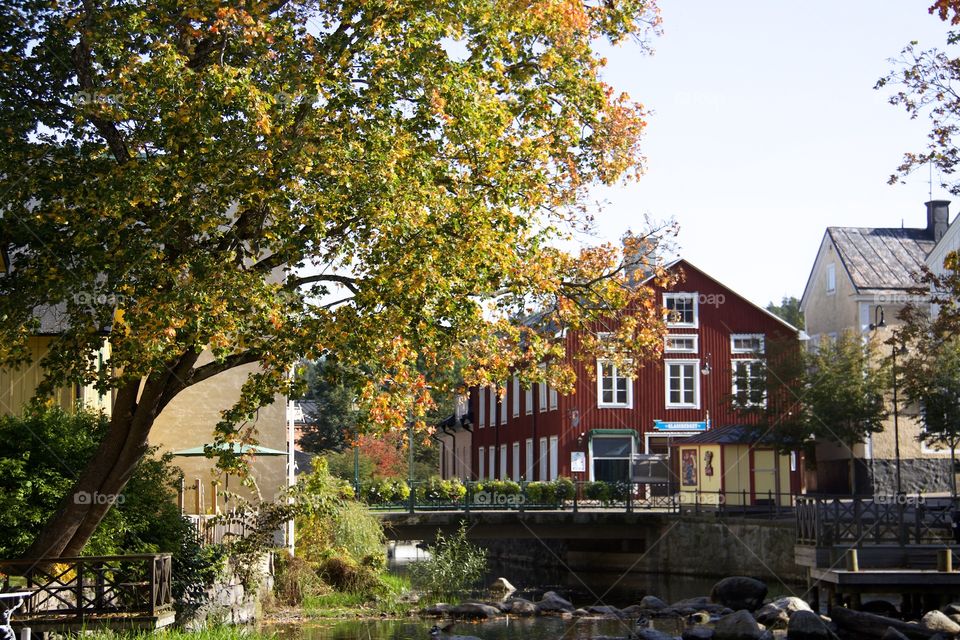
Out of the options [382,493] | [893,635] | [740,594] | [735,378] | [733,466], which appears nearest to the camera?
[893,635]

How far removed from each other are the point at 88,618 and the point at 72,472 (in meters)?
4.50

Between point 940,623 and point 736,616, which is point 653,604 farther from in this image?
point 940,623

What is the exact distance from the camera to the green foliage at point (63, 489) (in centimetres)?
1844

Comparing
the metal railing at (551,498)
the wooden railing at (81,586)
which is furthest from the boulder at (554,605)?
the wooden railing at (81,586)

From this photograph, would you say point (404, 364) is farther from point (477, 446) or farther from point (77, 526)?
point (477, 446)

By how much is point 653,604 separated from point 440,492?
14.4 m

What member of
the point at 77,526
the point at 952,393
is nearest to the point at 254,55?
the point at 77,526

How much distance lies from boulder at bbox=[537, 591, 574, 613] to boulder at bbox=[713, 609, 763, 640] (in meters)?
5.66

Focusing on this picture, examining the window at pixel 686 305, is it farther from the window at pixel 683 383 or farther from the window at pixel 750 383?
the window at pixel 750 383

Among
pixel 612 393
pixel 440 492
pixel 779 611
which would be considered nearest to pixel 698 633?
pixel 779 611

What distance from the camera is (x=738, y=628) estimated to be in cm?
2398

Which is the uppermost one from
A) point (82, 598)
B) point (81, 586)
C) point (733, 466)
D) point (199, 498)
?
point (733, 466)

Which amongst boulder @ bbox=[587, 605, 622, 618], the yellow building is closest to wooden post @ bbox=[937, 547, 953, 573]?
boulder @ bbox=[587, 605, 622, 618]

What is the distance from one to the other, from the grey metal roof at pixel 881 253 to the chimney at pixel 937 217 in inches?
11.1
